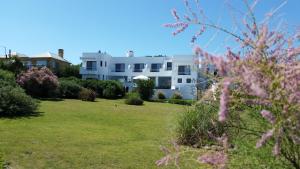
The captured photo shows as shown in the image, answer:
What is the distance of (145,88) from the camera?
144ft

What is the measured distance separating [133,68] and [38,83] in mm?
34885

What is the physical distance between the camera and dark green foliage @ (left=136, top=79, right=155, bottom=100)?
43369 millimetres

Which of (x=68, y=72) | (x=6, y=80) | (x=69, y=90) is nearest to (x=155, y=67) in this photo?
Answer: (x=68, y=72)

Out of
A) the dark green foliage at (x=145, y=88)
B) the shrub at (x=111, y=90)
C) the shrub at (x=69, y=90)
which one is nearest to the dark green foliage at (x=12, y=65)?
the shrub at (x=69, y=90)

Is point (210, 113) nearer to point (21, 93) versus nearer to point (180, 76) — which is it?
point (21, 93)

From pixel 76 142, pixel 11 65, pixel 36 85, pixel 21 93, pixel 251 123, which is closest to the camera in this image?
pixel 251 123

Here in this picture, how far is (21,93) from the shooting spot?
1816 cm

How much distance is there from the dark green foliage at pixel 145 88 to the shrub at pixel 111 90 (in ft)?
6.25

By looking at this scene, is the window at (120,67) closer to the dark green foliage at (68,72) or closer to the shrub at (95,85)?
the dark green foliage at (68,72)

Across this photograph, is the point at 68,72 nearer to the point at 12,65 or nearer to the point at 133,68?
the point at 133,68

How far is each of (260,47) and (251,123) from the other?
2.03m

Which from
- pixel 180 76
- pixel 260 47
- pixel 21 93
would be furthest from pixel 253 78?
pixel 180 76

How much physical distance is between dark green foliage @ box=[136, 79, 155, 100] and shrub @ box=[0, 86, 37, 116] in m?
25.1

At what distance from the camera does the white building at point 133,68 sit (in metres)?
62.8
